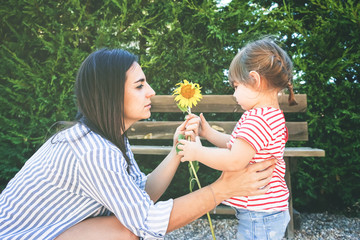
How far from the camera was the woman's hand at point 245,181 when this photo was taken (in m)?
1.45

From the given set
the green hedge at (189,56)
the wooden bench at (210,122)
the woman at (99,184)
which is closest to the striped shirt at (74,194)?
the woman at (99,184)

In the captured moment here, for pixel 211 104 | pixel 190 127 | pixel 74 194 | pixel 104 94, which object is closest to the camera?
pixel 74 194

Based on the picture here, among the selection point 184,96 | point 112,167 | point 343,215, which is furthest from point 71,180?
point 343,215

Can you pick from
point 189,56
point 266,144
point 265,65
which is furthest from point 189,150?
point 189,56

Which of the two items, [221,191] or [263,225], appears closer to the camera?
[221,191]

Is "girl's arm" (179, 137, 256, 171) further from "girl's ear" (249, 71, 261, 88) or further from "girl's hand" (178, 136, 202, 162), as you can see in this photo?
"girl's ear" (249, 71, 261, 88)

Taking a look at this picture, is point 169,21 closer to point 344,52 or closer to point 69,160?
point 344,52

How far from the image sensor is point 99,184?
1.25 m

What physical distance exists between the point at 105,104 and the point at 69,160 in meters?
0.33

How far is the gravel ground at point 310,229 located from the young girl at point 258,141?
1538 millimetres

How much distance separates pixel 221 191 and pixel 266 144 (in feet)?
1.06

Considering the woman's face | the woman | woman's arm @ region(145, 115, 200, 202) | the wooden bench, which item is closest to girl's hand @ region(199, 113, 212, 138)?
woman's arm @ region(145, 115, 200, 202)

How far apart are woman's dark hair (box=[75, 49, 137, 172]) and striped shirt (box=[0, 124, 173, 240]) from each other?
4.1 inches

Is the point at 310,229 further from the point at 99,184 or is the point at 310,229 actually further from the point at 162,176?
the point at 99,184
